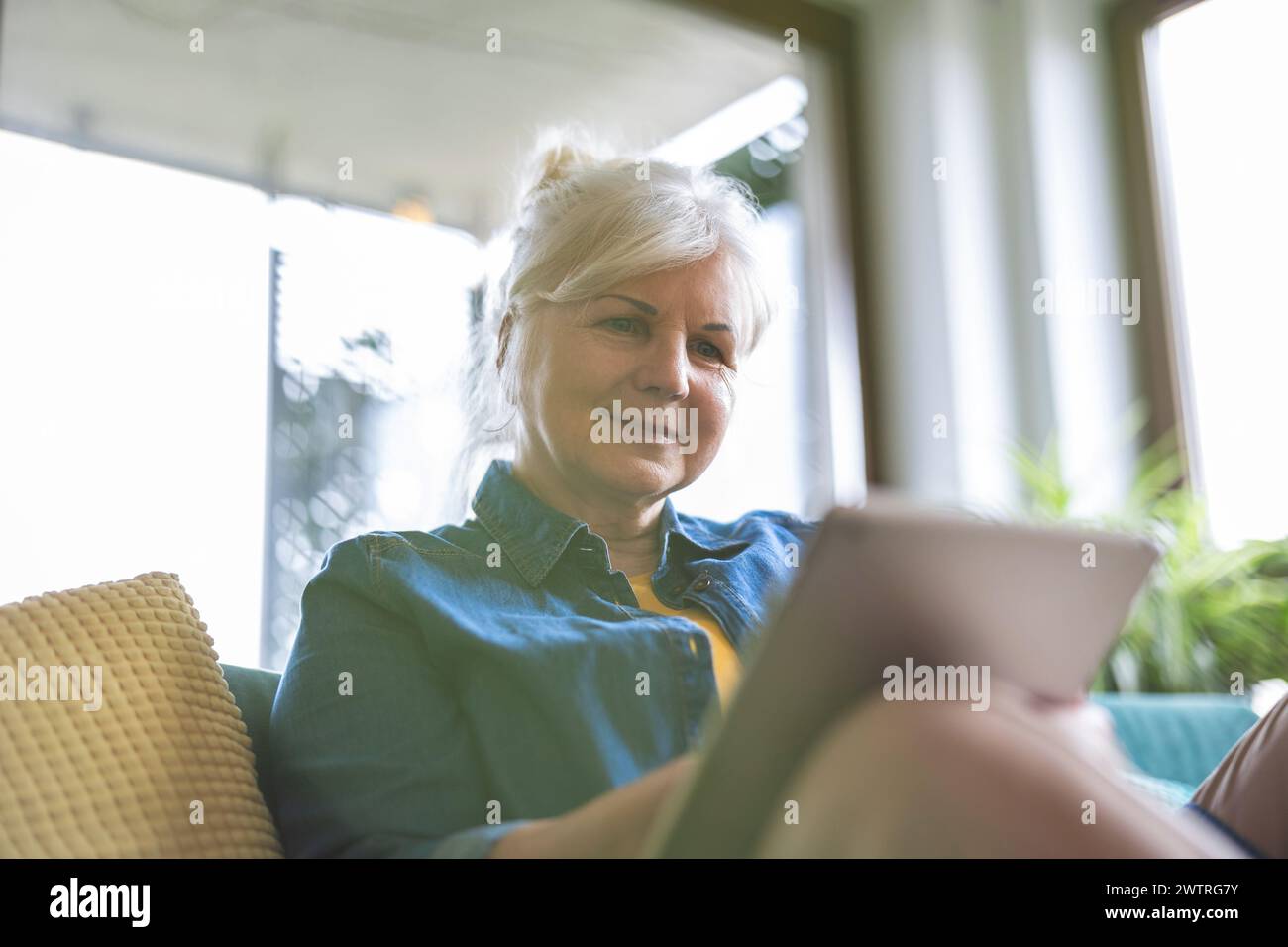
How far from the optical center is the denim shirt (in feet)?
2.81

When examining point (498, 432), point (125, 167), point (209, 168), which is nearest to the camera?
point (498, 432)

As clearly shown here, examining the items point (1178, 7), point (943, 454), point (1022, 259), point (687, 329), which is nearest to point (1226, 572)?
point (943, 454)

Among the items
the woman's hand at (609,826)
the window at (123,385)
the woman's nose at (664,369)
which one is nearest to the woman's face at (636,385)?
the woman's nose at (664,369)

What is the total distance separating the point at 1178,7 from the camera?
3150mm

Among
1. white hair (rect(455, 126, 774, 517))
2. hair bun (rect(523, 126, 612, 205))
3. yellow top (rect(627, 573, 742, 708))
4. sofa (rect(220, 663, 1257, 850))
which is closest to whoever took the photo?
yellow top (rect(627, 573, 742, 708))

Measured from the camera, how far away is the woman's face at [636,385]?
40.8 inches

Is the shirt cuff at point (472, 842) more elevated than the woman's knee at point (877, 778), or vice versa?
the woman's knee at point (877, 778)

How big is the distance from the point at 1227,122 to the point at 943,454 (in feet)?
4.07

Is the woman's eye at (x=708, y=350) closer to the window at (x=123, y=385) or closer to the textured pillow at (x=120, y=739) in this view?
the textured pillow at (x=120, y=739)

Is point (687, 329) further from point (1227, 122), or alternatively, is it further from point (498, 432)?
point (1227, 122)

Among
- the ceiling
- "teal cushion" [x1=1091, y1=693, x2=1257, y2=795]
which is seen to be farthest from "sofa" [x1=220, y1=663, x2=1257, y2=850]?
the ceiling

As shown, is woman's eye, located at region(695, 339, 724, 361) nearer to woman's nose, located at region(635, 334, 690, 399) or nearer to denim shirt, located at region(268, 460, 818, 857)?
woman's nose, located at region(635, 334, 690, 399)

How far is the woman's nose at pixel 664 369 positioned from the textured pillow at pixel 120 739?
1.58 ft

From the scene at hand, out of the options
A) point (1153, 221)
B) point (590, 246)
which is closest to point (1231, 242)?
point (1153, 221)
